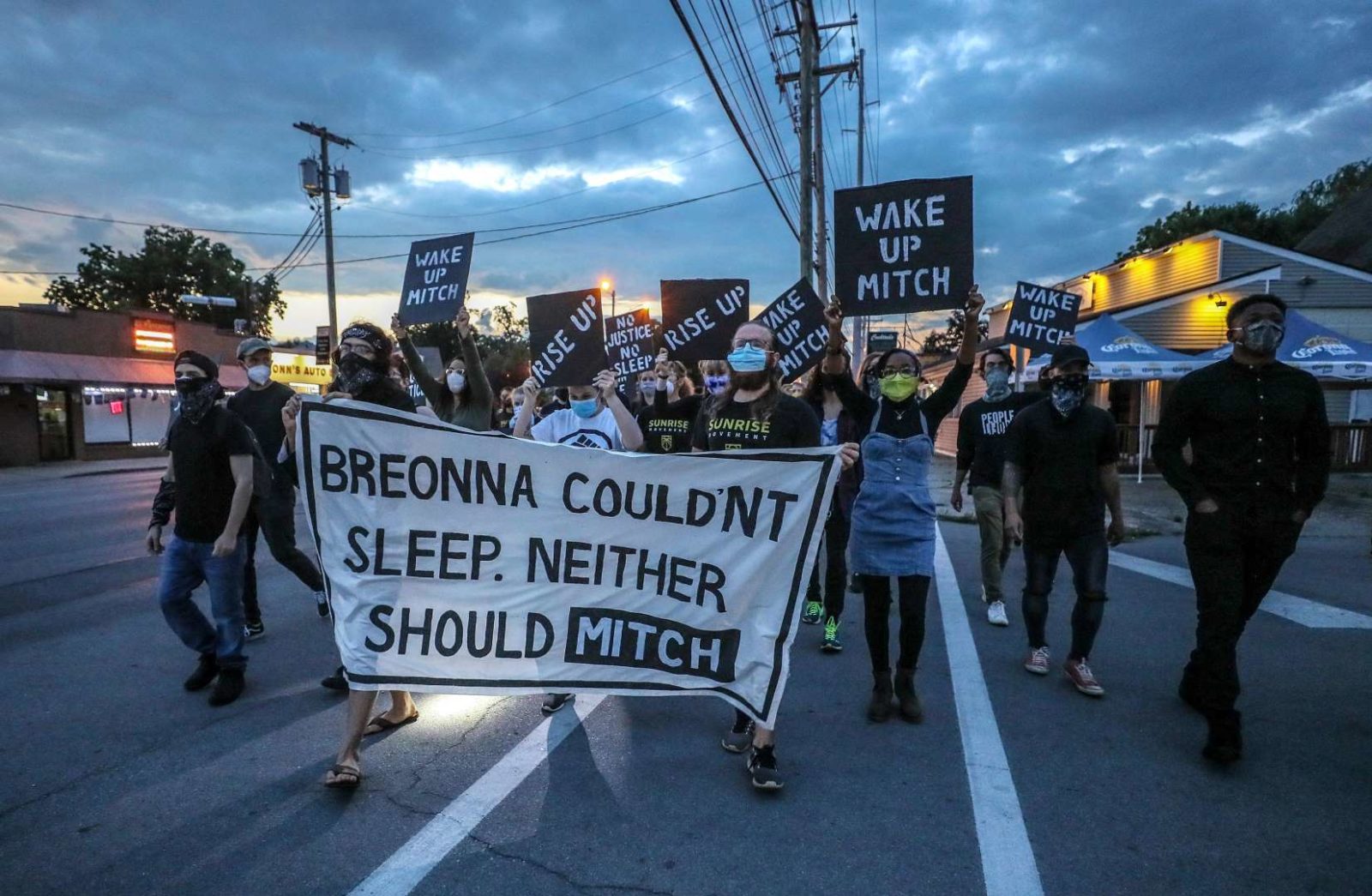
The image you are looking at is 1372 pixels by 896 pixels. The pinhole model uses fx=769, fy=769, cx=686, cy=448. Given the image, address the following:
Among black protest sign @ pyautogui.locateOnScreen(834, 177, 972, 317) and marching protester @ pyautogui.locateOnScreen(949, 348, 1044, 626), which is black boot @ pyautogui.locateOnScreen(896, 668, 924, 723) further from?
black protest sign @ pyautogui.locateOnScreen(834, 177, 972, 317)

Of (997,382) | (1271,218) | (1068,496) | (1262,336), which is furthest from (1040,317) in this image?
(1271,218)

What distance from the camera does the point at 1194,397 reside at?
368cm

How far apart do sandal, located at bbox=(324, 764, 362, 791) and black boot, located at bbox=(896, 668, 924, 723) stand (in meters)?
2.56

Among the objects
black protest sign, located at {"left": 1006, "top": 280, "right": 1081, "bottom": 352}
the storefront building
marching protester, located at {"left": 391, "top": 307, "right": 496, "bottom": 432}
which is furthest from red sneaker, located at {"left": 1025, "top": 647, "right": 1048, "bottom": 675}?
the storefront building

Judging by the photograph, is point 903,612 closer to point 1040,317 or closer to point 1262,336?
point 1262,336

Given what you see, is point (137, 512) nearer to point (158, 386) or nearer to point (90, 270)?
point (158, 386)

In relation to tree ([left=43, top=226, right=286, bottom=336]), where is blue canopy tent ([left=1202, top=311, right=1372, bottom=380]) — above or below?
below

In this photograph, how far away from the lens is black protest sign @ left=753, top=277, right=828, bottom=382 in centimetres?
650

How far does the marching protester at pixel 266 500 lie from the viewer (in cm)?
513

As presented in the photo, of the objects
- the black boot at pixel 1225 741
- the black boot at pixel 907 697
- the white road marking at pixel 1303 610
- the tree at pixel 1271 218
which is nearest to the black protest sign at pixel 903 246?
the black boot at pixel 907 697

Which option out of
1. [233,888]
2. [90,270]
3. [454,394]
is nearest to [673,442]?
[454,394]

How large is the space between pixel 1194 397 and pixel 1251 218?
51.2m

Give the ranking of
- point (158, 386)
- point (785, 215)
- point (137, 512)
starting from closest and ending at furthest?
point (137, 512), point (785, 215), point (158, 386)

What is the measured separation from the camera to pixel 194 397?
423cm
